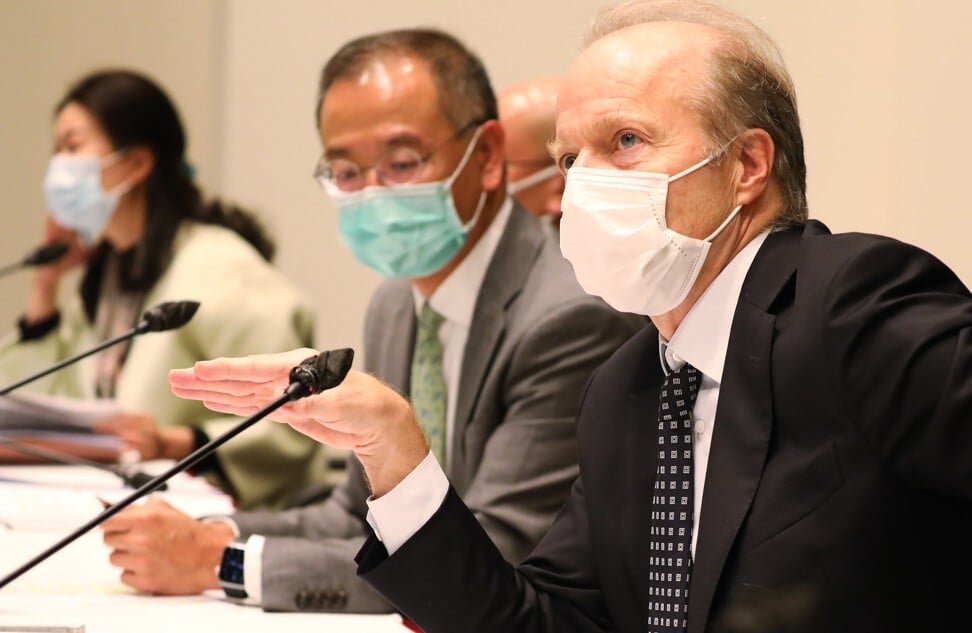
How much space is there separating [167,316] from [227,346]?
149 cm

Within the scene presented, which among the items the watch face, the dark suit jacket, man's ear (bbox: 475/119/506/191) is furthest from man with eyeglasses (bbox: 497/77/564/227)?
the dark suit jacket

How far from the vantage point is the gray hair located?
4.94ft

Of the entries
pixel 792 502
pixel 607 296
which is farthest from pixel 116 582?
pixel 792 502

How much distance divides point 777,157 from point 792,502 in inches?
16.8

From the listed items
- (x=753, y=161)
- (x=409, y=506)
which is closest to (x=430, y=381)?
(x=409, y=506)

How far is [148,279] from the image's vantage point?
3.72m

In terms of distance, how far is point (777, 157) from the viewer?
1.54 meters

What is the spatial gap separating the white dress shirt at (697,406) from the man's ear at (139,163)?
2620 mm

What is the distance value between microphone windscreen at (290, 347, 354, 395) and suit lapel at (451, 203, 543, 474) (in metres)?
0.87

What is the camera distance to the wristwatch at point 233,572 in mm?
1866

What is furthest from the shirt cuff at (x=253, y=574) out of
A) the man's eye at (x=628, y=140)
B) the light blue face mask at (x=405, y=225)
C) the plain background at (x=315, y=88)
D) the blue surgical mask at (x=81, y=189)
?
the blue surgical mask at (x=81, y=189)

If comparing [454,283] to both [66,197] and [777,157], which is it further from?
[66,197]

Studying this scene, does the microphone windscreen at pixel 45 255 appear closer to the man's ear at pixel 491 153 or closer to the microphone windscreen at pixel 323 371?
the man's ear at pixel 491 153

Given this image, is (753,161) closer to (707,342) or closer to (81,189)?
(707,342)
